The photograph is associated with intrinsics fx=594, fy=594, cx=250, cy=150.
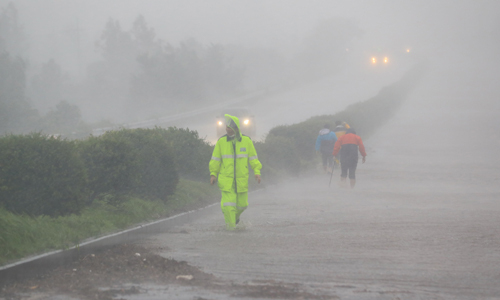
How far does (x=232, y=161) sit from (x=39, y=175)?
3035 millimetres

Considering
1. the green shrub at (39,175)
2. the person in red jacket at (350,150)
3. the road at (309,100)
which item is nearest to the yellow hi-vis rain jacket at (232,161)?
the green shrub at (39,175)

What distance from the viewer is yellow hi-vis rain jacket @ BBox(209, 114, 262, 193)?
9625 mm

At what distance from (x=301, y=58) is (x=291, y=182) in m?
102

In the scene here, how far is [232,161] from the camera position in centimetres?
968

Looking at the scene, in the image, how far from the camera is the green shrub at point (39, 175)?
7.90m

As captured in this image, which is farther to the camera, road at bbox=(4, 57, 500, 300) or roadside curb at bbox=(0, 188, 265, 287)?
roadside curb at bbox=(0, 188, 265, 287)

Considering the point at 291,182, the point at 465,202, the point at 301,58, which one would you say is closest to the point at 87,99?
the point at 301,58

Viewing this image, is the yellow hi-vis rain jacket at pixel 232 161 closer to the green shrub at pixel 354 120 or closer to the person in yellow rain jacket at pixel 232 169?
the person in yellow rain jacket at pixel 232 169

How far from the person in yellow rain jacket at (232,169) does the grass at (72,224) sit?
1.43 m

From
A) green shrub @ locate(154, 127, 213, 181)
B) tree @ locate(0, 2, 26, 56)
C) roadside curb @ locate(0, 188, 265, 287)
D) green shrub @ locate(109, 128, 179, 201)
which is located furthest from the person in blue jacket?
tree @ locate(0, 2, 26, 56)

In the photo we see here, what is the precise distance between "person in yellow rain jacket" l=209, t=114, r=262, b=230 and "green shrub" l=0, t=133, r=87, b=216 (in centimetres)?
225

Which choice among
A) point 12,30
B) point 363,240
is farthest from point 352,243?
point 12,30

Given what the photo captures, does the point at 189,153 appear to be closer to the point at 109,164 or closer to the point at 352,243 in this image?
the point at 109,164

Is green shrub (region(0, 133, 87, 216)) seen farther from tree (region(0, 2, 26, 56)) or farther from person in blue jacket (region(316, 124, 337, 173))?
tree (region(0, 2, 26, 56))
